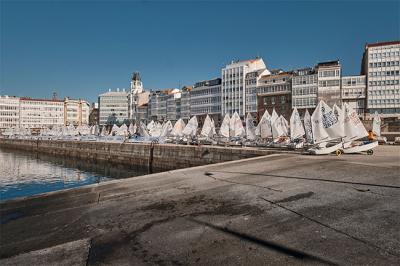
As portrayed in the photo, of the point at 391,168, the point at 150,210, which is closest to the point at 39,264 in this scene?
the point at 150,210

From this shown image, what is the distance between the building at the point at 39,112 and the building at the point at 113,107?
35166mm

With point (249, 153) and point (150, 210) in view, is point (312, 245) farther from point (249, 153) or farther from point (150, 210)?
point (249, 153)

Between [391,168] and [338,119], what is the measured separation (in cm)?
841

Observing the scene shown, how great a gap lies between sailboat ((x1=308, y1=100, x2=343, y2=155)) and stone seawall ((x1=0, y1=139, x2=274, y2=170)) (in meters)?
4.10

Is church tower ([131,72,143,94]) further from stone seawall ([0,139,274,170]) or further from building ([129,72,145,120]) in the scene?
stone seawall ([0,139,274,170])

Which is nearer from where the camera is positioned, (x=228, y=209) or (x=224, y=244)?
(x=224, y=244)

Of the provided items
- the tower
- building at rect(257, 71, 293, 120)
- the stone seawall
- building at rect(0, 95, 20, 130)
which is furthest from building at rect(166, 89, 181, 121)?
building at rect(0, 95, 20, 130)

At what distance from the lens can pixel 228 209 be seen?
7.61 m

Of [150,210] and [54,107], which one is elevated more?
[54,107]

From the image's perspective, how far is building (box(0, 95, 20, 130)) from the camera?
567 ft

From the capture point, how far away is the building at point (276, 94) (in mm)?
84500

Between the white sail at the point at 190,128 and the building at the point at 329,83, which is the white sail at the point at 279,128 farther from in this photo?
the building at the point at 329,83

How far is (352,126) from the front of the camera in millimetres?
19672

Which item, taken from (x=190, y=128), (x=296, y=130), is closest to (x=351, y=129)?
(x=296, y=130)
